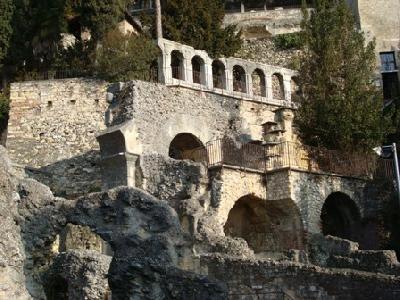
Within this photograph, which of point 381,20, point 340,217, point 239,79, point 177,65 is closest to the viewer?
point 340,217

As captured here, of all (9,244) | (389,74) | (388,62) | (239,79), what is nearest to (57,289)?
(9,244)

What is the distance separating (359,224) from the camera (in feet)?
78.6

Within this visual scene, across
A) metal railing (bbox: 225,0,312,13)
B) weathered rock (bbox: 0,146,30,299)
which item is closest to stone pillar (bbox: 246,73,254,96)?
metal railing (bbox: 225,0,312,13)

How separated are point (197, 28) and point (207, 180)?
9590 millimetres

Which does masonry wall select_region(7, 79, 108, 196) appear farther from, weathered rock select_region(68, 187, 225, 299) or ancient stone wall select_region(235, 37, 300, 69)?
weathered rock select_region(68, 187, 225, 299)

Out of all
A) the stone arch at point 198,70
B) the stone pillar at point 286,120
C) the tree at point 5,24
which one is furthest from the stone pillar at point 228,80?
the tree at point 5,24

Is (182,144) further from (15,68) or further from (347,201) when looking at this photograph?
(15,68)

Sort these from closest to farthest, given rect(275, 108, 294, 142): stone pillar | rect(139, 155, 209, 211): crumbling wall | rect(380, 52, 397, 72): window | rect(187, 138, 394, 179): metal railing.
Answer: rect(139, 155, 209, 211): crumbling wall < rect(187, 138, 394, 179): metal railing < rect(275, 108, 294, 142): stone pillar < rect(380, 52, 397, 72): window

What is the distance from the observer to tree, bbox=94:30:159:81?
83.5 ft

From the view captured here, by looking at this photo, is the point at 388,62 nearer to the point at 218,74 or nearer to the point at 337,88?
the point at 337,88

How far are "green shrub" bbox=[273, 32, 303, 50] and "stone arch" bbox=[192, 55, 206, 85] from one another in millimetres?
7720

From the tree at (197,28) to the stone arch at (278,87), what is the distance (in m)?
2.01

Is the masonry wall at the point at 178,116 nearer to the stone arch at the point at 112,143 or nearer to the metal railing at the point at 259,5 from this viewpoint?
the stone arch at the point at 112,143

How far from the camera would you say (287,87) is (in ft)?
93.9
